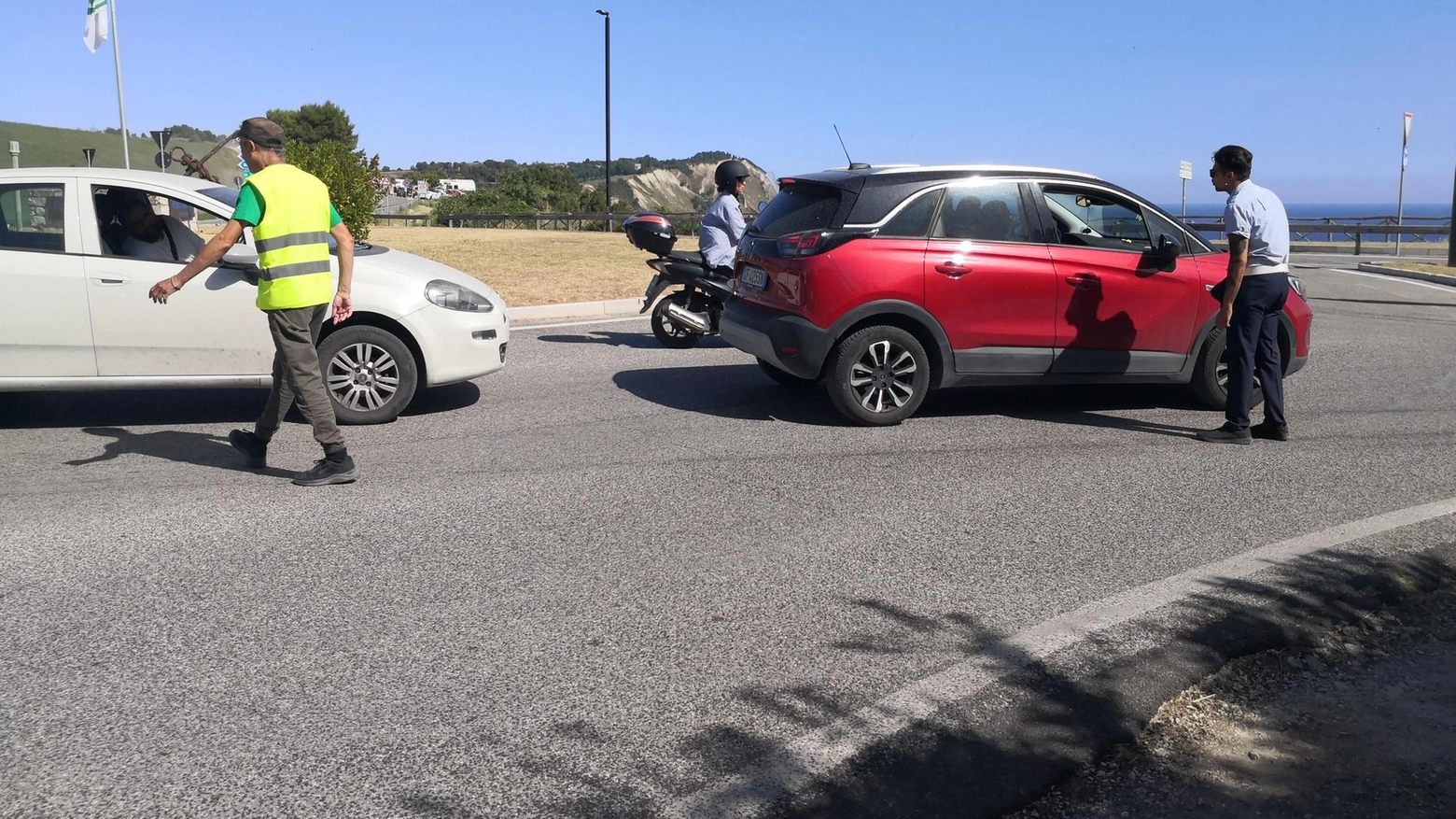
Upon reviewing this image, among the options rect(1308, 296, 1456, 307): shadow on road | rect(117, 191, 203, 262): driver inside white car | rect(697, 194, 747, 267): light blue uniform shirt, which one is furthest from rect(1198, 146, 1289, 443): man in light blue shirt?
rect(1308, 296, 1456, 307): shadow on road

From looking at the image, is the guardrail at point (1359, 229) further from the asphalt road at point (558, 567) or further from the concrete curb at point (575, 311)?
the asphalt road at point (558, 567)

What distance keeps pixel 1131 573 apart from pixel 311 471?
421cm

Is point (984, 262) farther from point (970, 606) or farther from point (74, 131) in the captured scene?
point (74, 131)

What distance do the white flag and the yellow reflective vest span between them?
1979cm

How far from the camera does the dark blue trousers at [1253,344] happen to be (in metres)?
7.54

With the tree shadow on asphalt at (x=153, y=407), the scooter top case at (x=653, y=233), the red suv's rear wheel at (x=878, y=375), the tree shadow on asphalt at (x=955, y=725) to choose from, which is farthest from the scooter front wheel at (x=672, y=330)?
the tree shadow on asphalt at (x=955, y=725)

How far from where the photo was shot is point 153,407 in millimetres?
8398

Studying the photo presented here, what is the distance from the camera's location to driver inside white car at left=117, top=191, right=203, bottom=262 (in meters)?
7.59

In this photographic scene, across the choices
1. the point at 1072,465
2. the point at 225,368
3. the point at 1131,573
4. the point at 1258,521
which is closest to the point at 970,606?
the point at 1131,573

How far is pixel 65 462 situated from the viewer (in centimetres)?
690

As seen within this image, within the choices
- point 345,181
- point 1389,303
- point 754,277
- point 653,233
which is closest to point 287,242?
point 754,277

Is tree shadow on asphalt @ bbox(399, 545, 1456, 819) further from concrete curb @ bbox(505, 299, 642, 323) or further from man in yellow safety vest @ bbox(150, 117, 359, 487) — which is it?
concrete curb @ bbox(505, 299, 642, 323)

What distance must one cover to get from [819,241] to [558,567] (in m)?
3.50

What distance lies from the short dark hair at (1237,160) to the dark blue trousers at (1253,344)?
0.67m
